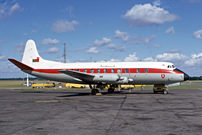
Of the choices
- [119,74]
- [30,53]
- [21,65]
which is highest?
[30,53]

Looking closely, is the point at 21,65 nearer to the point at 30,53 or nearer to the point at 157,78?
the point at 30,53

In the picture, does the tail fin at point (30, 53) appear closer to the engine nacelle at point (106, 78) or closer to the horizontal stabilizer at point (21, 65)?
the horizontal stabilizer at point (21, 65)

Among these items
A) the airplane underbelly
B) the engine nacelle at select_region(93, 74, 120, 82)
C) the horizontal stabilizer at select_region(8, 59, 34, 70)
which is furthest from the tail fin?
the airplane underbelly

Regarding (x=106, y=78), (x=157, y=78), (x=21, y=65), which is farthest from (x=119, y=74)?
(x=21, y=65)

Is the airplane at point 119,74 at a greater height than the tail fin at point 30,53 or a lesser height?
lesser

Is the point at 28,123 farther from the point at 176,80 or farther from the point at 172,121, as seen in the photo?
the point at 176,80

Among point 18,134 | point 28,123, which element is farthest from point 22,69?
point 18,134

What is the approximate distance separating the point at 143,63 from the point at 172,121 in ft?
72.0

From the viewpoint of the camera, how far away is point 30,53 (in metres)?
39.4

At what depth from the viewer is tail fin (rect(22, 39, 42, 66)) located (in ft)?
128

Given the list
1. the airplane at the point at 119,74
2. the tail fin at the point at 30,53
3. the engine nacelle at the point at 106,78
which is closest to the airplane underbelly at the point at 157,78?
the airplane at the point at 119,74

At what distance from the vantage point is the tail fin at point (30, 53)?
128 feet

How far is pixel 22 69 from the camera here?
37875 millimetres

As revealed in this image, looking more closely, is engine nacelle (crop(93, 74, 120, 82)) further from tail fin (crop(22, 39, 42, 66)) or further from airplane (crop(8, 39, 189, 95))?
tail fin (crop(22, 39, 42, 66))
